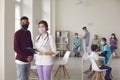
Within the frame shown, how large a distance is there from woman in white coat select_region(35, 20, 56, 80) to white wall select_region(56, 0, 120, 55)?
10.3m

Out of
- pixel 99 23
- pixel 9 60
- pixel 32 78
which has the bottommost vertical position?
pixel 32 78

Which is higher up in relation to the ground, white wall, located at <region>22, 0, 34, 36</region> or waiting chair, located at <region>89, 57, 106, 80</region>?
white wall, located at <region>22, 0, 34, 36</region>

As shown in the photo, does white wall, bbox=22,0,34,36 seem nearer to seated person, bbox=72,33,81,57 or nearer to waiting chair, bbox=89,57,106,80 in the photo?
waiting chair, bbox=89,57,106,80

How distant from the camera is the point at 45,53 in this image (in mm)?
4082

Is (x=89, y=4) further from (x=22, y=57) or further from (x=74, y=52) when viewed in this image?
(x=22, y=57)

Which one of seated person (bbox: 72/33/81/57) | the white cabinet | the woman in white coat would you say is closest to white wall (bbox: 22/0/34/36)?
the woman in white coat

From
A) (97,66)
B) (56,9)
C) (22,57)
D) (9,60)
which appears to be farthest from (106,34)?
(22,57)

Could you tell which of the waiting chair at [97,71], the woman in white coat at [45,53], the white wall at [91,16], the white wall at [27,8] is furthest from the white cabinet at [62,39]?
the woman in white coat at [45,53]

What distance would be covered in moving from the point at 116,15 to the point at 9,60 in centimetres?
1037

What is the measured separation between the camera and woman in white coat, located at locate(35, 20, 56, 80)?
4092mm

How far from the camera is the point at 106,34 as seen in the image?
14.4 metres

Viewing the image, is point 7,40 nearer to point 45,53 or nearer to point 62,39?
point 45,53

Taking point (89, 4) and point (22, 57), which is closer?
point (22, 57)

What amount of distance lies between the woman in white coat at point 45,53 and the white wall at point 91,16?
33.8 ft
